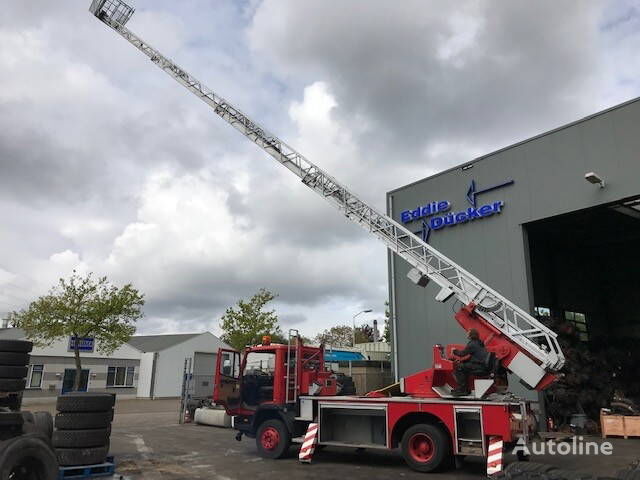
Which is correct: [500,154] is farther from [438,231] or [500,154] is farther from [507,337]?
[507,337]

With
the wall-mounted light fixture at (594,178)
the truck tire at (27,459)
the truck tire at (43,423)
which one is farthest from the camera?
the wall-mounted light fixture at (594,178)

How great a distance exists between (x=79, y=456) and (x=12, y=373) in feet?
5.83

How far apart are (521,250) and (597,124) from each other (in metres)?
4.56

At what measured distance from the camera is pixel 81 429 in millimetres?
8344

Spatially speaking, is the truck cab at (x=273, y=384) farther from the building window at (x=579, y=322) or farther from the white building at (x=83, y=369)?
the white building at (x=83, y=369)

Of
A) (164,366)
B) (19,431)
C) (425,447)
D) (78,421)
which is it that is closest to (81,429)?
(78,421)

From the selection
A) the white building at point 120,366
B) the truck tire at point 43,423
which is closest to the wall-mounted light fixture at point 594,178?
the truck tire at point 43,423

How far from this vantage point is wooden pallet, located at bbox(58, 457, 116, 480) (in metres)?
7.84

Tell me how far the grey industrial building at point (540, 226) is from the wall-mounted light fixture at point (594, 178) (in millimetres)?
41

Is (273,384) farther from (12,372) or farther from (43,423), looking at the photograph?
(12,372)

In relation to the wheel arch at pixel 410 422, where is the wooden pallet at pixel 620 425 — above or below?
below

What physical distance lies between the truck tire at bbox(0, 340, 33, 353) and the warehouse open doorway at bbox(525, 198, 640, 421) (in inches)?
593

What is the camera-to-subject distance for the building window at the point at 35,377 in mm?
33375

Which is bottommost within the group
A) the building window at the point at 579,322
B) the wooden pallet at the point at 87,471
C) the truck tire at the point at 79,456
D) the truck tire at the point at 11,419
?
the wooden pallet at the point at 87,471
